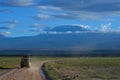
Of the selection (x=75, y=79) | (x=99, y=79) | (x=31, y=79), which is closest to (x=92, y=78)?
(x=99, y=79)

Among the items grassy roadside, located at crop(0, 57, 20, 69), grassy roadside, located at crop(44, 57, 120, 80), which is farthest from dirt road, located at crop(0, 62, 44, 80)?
grassy roadside, located at crop(0, 57, 20, 69)

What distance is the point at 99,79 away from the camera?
43.4 meters

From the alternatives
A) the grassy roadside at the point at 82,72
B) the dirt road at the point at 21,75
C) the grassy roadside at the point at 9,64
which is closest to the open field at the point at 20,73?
the dirt road at the point at 21,75

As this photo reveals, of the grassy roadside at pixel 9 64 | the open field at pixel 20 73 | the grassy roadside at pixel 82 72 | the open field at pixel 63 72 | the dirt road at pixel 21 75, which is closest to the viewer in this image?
the dirt road at pixel 21 75

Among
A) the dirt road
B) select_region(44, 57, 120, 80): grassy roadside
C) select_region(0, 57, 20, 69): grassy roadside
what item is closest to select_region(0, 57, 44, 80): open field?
the dirt road

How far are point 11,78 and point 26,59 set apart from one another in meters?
22.9

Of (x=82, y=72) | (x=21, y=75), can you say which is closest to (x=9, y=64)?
(x=82, y=72)

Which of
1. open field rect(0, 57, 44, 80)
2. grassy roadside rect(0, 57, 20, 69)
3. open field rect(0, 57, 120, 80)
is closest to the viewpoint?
open field rect(0, 57, 44, 80)

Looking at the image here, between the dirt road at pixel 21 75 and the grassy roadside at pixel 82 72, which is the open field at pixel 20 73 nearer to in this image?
the dirt road at pixel 21 75

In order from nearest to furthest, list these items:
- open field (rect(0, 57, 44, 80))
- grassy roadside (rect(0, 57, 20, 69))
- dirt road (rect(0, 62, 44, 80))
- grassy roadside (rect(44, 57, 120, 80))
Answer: dirt road (rect(0, 62, 44, 80)), open field (rect(0, 57, 44, 80)), grassy roadside (rect(44, 57, 120, 80)), grassy roadside (rect(0, 57, 20, 69))

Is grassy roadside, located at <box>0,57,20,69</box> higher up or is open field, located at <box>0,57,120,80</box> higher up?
grassy roadside, located at <box>0,57,20,69</box>

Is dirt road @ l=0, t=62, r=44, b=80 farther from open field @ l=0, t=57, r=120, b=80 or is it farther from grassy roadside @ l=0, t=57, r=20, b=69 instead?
grassy roadside @ l=0, t=57, r=20, b=69

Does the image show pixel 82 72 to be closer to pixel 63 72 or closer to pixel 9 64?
pixel 63 72

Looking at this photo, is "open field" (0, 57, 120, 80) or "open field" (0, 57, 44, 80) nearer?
"open field" (0, 57, 44, 80)
